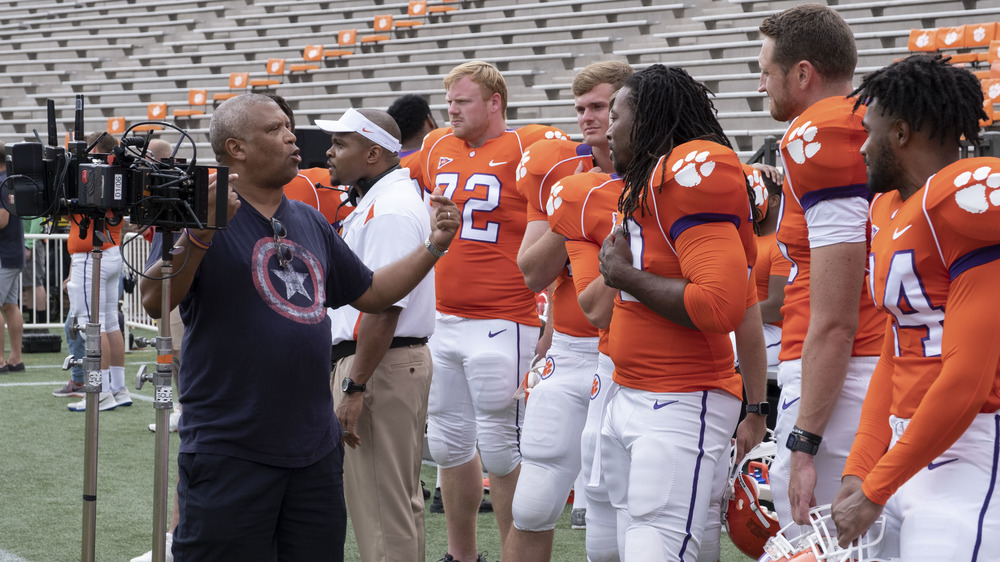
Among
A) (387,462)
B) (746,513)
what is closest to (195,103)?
(387,462)

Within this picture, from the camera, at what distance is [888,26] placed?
41.5 feet

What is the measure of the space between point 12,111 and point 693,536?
71.1 ft

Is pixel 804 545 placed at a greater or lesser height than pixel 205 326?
lesser

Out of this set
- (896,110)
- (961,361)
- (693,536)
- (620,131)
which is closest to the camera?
(961,361)

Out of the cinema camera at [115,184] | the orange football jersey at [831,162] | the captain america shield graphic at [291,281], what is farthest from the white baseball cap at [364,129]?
the orange football jersey at [831,162]

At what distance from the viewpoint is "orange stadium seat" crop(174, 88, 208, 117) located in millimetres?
18844

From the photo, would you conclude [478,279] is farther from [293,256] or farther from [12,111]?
[12,111]

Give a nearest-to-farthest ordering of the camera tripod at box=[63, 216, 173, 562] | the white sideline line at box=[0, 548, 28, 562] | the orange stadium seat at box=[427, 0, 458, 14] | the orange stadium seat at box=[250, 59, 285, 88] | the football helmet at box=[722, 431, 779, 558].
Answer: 1. the camera tripod at box=[63, 216, 173, 562]
2. the football helmet at box=[722, 431, 779, 558]
3. the white sideline line at box=[0, 548, 28, 562]
4. the orange stadium seat at box=[427, 0, 458, 14]
5. the orange stadium seat at box=[250, 59, 285, 88]

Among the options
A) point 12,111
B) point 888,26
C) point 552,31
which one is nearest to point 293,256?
point 888,26

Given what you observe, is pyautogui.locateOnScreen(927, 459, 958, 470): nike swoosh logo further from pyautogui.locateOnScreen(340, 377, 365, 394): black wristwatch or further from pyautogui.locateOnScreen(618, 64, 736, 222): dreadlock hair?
pyautogui.locateOnScreen(340, 377, 365, 394): black wristwatch

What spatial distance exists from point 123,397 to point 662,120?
6.18 meters

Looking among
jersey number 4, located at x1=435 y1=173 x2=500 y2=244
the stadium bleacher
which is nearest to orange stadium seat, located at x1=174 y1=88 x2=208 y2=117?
the stadium bleacher

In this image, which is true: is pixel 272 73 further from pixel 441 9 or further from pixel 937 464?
pixel 937 464

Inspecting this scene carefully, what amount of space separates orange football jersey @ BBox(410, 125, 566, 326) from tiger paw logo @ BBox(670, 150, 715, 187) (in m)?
1.96
